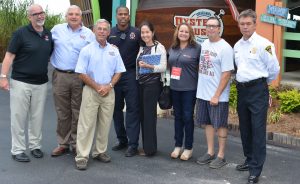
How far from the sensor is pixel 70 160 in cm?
611

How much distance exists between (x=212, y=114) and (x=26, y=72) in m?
2.24

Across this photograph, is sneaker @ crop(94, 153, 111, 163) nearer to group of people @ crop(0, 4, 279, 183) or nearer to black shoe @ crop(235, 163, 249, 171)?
group of people @ crop(0, 4, 279, 183)

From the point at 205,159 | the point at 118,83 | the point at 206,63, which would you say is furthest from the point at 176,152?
the point at 206,63

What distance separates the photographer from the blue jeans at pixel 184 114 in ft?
19.5

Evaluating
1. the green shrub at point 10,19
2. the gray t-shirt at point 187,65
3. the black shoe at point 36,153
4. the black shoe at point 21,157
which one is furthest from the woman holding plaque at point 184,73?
the green shrub at point 10,19

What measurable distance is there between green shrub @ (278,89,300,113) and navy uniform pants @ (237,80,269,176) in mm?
2754

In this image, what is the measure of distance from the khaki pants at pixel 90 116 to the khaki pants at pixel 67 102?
0.98 ft

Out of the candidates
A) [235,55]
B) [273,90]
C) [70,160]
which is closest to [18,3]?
[273,90]

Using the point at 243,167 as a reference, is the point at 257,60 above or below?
above

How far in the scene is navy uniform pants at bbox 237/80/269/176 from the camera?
16.9 ft

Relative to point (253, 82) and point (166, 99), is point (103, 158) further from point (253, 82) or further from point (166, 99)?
point (253, 82)

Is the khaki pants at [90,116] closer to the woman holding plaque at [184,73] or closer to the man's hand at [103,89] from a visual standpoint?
the man's hand at [103,89]

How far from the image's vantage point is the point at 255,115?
17.0ft

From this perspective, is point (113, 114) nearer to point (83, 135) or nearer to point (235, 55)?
point (83, 135)
